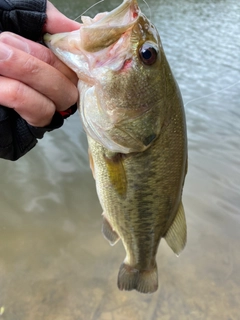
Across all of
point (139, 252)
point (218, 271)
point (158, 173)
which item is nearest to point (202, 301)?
point (218, 271)

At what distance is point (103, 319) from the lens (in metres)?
2.70

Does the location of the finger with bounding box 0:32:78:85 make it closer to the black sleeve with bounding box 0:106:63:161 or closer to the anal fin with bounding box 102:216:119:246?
the black sleeve with bounding box 0:106:63:161

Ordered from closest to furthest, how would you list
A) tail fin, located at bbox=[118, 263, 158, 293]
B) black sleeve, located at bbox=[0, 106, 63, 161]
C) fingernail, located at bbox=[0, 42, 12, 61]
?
fingernail, located at bbox=[0, 42, 12, 61] < black sleeve, located at bbox=[0, 106, 63, 161] < tail fin, located at bbox=[118, 263, 158, 293]

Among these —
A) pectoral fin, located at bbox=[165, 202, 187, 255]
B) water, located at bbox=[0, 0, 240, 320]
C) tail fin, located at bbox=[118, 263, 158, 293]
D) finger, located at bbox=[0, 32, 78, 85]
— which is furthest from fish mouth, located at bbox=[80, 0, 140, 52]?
water, located at bbox=[0, 0, 240, 320]

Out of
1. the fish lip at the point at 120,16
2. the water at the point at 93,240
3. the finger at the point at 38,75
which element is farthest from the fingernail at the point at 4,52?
the water at the point at 93,240

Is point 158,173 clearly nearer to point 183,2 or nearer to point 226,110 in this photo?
point 226,110

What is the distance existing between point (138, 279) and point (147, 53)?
4.18 ft

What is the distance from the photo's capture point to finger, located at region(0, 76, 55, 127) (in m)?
1.14

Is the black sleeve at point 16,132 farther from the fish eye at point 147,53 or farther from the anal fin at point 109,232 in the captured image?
the anal fin at point 109,232

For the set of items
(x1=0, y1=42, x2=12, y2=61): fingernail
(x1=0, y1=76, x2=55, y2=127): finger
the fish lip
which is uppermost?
the fish lip

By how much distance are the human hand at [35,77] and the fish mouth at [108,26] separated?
0.13m

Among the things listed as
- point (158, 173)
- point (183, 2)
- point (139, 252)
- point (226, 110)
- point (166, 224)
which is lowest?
point (183, 2)

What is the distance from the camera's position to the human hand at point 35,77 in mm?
1108

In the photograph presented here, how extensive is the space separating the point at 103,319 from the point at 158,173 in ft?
5.79
